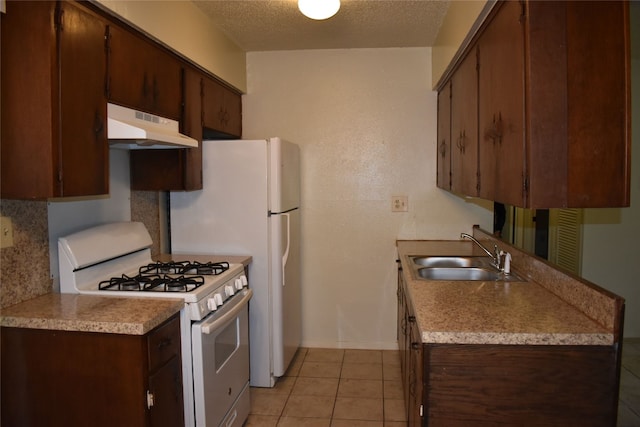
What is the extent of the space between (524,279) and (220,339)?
1570 mm

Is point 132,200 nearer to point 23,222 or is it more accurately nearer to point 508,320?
point 23,222

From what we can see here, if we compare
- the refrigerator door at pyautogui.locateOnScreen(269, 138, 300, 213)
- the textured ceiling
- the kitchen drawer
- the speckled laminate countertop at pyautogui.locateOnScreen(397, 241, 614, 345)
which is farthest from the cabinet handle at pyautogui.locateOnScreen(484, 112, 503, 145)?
the kitchen drawer

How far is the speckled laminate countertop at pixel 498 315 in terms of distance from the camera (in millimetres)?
1571

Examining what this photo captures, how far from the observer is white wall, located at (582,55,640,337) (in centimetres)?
367

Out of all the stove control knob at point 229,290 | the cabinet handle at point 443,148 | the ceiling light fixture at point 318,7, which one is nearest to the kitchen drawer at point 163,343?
the stove control knob at point 229,290

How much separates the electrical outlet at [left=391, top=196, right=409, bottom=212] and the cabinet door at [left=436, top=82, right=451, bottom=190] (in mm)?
292

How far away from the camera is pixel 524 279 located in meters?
2.38

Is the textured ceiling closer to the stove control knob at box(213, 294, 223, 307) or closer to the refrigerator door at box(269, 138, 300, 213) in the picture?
the refrigerator door at box(269, 138, 300, 213)

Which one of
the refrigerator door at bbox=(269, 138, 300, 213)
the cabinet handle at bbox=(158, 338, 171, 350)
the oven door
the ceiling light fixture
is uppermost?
the ceiling light fixture

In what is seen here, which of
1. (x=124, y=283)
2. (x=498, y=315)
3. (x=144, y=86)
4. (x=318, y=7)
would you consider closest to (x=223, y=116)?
(x=144, y=86)

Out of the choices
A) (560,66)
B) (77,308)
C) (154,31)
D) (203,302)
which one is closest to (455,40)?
(560,66)

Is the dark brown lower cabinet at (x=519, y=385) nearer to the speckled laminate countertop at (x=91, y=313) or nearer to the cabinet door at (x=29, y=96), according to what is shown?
the speckled laminate countertop at (x=91, y=313)

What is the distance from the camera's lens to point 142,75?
231 cm

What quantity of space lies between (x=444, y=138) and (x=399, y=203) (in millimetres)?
681
